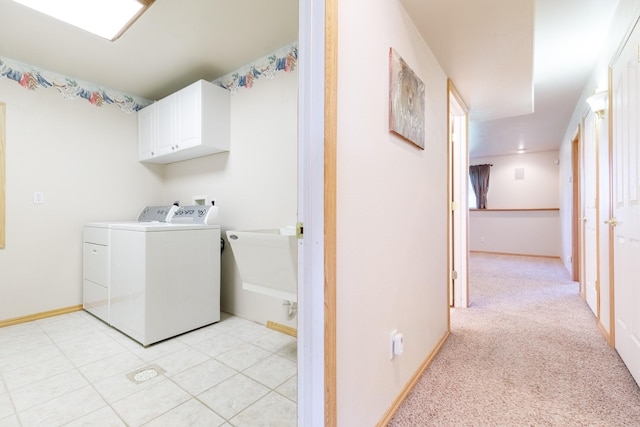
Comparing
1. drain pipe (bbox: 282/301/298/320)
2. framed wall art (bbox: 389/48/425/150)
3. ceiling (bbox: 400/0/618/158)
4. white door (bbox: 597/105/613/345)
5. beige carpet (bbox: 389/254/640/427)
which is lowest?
beige carpet (bbox: 389/254/640/427)

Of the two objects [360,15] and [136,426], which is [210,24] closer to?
[360,15]

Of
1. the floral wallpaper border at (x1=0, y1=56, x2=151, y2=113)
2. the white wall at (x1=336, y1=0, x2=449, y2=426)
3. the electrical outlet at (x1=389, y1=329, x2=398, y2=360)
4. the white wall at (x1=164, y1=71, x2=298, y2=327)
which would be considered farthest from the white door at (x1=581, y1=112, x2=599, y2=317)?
the floral wallpaper border at (x1=0, y1=56, x2=151, y2=113)

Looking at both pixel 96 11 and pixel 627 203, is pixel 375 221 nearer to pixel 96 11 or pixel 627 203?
pixel 627 203

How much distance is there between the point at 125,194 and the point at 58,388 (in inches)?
81.7

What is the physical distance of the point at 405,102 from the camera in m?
1.41

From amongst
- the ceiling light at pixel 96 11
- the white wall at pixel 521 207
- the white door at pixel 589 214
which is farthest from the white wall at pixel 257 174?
the white wall at pixel 521 207

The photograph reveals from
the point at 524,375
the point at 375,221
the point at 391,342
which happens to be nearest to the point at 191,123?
the point at 375,221

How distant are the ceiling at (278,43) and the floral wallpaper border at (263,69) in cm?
5

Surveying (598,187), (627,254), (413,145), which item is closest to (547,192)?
(598,187)

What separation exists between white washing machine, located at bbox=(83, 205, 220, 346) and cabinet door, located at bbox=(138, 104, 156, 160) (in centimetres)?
85

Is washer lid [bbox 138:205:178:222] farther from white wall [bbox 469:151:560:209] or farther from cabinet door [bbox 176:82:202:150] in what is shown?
white wall [bbox 469:151:560:209]

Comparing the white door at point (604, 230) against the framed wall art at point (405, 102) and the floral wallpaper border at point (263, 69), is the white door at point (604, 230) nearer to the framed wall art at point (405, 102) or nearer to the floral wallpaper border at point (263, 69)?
the framed wall art at point (405, 102)

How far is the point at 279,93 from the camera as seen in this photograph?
239 cm

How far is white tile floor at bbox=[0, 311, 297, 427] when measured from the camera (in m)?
1.36
